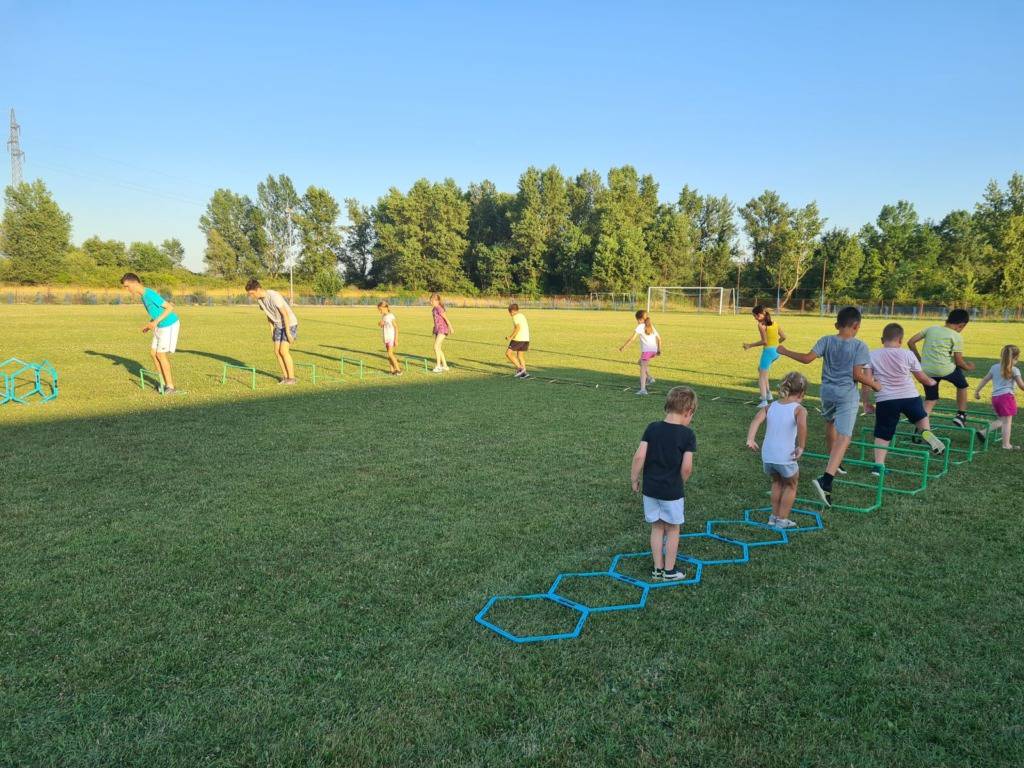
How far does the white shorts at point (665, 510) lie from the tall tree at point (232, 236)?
301ft

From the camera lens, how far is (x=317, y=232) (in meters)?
88.8

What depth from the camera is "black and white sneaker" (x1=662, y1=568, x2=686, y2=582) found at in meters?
4.52

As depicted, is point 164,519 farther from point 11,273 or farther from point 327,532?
point 11,273

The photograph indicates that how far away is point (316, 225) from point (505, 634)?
92548 mm

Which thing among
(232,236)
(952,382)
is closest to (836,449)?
(952,382)

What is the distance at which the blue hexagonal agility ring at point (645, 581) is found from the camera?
4.44 metres

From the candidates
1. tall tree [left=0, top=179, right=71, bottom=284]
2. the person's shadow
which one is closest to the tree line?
tall tree [left=0, top=179, right=71, bottom=284]

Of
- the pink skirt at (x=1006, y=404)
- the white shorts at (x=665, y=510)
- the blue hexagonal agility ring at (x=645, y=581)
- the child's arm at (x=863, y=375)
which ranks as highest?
the child's arm at (x=863, y=375)

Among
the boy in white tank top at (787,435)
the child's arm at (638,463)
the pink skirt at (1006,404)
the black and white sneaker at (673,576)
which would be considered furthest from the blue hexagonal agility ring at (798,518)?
the pink skirt at (1006,404)

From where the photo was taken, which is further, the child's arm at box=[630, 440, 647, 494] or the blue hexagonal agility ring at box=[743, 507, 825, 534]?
the blue hexagonal agility ring at box=[743, 507, 825, 534]

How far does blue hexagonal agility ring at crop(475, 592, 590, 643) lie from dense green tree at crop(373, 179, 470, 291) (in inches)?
3257

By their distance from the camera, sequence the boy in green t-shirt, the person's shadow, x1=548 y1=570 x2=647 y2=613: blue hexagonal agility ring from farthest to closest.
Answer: the person's shadow → the boy in green t-shirt → x1=548 y1=570 x2=647 y2=613: blue hexagonal agility ring

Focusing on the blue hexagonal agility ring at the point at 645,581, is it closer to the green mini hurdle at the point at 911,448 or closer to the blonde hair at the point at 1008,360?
the green mini hurdle at the point at 911,448

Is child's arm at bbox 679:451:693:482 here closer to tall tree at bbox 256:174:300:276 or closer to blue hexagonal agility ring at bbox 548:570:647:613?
blue hexagonal agility ring at bbox 548:570:647:613
